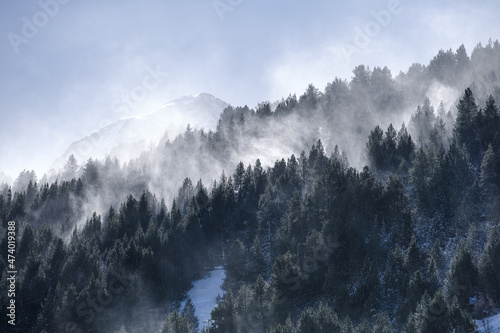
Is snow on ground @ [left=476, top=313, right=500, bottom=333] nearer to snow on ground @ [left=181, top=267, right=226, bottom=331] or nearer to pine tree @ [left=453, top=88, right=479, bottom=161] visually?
snow on ground @ [left=181, top=267, right=226, bottom=331]

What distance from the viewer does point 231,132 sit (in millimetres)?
153625

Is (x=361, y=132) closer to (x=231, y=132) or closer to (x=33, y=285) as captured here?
(x=231, y=132)

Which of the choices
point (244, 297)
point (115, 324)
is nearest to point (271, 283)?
point (244, 297)

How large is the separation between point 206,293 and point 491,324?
4033 cm

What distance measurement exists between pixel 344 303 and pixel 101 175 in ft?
320

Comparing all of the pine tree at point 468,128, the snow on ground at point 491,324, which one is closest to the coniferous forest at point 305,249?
the pine tree at point 468,128

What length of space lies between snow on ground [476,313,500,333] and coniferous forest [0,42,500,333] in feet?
3.15

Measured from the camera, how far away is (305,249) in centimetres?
6481

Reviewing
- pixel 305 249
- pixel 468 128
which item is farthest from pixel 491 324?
pixel 468 128

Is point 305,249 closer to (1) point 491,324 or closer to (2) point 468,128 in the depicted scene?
(1) point 491,324

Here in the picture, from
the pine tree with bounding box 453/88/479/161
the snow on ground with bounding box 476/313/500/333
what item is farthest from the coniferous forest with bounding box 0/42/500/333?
the snow on ground with bounding box 476/313/500/333

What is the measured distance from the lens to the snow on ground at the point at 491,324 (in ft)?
138

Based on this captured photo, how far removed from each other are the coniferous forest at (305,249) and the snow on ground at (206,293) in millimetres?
1814

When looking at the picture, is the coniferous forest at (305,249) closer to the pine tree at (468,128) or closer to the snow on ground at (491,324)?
the pine tree at (468,128)
